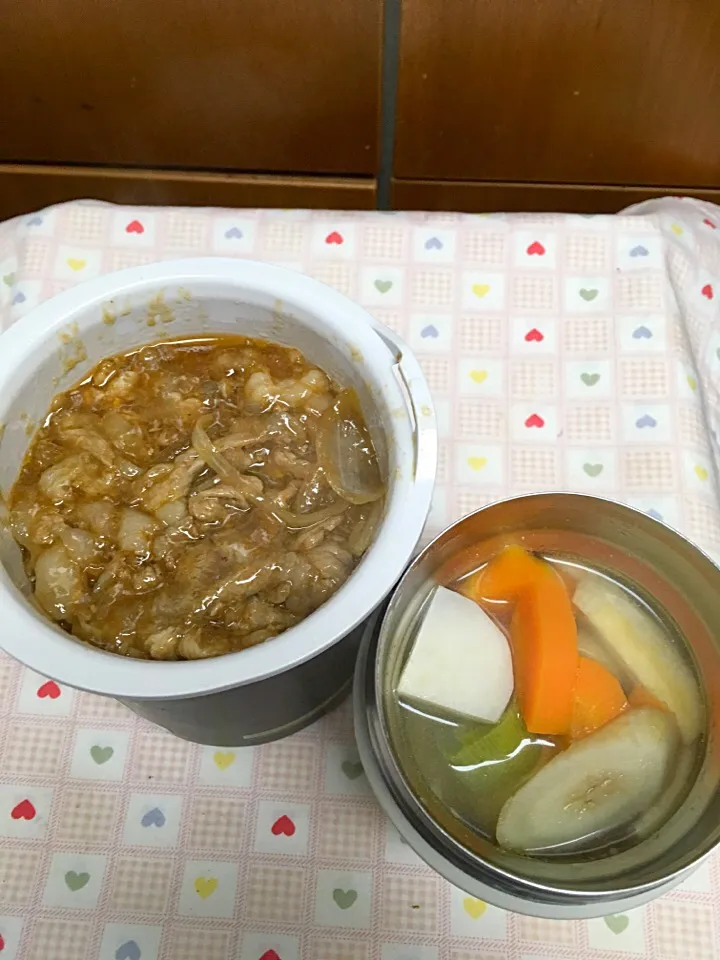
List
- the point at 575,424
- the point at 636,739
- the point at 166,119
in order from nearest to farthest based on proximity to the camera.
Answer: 1. the point at 636,739
2. the point at 575,424
3. the point at 166,119

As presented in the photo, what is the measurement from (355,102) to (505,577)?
53cm

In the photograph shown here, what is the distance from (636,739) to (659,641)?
0.27 feet

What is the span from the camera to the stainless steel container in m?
0.52

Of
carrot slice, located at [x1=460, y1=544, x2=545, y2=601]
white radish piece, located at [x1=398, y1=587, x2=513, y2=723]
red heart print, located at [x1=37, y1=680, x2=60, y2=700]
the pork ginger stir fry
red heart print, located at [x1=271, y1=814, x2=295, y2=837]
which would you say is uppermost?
the pork ginger stir fry

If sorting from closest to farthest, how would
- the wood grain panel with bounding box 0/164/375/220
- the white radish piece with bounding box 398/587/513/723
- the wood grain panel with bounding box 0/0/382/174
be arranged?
the white radish piece with bounding box 398/587/513/723 < the wood grain panel with bounding box 0/0/382/174 < the wood grain panel with bounding box 0/164/375/220

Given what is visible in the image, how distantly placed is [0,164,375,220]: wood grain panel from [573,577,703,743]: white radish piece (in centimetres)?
56

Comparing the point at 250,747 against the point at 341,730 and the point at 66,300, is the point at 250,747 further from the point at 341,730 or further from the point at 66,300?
the point at 66,300

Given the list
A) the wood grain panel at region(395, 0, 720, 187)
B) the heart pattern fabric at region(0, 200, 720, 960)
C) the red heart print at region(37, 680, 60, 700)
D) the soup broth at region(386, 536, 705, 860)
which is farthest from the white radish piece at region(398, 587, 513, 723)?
the wood grain panel at region(395, 0, 720, 187)

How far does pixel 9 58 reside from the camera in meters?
0.81

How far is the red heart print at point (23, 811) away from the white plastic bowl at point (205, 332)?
14 centimetres

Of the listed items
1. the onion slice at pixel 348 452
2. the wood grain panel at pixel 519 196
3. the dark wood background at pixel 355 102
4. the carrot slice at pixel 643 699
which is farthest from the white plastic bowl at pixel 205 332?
the wood grain panel at pixel 519 196

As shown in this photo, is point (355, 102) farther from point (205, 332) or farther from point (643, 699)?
point (643, 699)

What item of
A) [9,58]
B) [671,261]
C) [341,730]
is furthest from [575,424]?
[9,58]

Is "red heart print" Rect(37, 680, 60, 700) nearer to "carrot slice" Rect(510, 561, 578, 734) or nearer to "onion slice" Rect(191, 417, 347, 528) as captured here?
"onion slice" Rect(191, 417, 347, 528)
